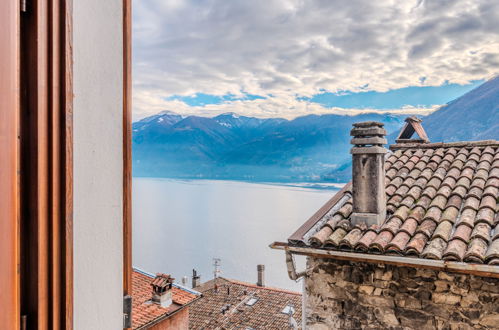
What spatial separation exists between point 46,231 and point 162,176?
151 meters

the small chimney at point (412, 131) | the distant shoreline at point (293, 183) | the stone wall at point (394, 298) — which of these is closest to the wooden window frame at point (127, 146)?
the stone wall at point (394, 298)

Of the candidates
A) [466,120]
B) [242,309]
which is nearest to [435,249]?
[242,309]

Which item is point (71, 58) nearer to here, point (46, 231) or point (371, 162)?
point (46, 231)

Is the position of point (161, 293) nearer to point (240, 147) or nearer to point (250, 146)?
point (250, 146)

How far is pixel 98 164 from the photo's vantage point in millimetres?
838

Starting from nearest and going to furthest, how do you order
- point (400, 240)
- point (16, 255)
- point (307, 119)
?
point (16, 255)
point (400, 240)
point (307, 119)

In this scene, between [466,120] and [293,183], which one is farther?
[293,183]

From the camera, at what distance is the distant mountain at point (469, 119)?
44906 millimetres

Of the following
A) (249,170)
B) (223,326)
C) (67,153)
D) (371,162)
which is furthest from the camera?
(249,170)

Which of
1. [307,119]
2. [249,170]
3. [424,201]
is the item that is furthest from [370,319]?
[307,119]

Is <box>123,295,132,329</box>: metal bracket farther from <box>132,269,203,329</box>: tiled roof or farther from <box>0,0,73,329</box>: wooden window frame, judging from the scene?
<box>132,269,203,329</box>: tiled roof

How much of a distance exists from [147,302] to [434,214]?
21.2 feet

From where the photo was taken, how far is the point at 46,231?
0.66 m

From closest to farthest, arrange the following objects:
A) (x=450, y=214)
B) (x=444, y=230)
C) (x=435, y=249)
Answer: (x=435, y=249), (x=444, y=230), (x=450, y=214)
